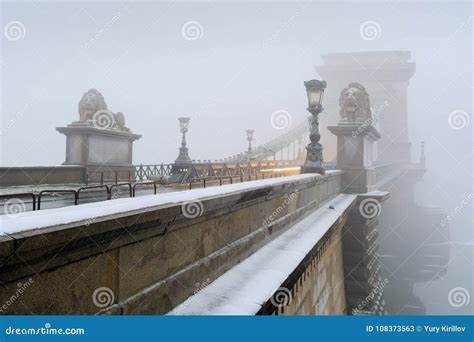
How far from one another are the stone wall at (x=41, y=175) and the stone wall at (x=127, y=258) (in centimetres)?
825

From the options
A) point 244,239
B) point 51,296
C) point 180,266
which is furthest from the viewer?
point 244,239

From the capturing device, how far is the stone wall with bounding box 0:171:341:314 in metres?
2.11

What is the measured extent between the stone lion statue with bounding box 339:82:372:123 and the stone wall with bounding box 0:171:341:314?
10.3 m

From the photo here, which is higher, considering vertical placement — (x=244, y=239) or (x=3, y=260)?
(x=3, y=260)

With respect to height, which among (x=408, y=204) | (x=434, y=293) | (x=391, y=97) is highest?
(x=391, y=97)

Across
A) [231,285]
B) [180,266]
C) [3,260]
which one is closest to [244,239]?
[231,285]

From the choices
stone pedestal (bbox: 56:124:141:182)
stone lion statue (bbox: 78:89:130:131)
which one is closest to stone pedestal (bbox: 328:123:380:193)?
stone pedestal (bbox: 56:124:141:182)

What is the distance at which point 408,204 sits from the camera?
159ft

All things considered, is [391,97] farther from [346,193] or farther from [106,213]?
[106,213]

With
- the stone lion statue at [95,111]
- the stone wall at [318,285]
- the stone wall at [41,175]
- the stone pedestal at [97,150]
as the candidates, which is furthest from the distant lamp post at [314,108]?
the stone lion statue at [95,111]

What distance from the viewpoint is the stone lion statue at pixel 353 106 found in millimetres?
14359

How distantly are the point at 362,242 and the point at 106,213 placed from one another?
8805 millimetres

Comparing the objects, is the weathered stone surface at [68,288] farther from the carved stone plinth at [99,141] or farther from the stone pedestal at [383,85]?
the stone pedestal at [383,85]

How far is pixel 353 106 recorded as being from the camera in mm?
14375
